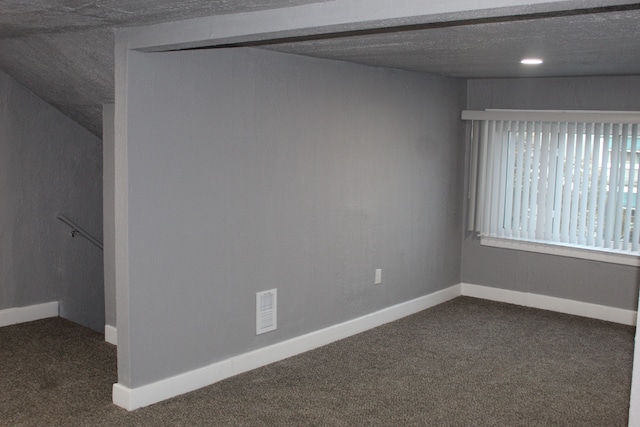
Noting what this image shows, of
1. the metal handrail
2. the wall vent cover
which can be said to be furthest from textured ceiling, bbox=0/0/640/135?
the wall vent cover

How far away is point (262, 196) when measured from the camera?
14.5 feet

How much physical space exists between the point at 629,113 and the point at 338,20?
3.66 metres

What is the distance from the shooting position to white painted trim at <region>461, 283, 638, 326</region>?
5.74m

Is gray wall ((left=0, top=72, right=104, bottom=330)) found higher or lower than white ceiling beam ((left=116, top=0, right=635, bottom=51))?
lower

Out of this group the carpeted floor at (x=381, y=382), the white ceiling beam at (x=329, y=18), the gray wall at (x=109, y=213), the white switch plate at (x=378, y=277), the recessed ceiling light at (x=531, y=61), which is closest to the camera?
the white ceiling beam at (x=329, y=18)

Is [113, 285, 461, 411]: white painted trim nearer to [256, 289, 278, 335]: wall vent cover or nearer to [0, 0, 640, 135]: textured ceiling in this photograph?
[256, 289, 278, 335]: wall vent cover

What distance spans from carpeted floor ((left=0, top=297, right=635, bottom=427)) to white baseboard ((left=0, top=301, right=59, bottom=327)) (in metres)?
0.10

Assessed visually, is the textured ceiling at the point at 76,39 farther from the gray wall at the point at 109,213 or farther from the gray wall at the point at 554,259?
the gray wall at the point at 554,259

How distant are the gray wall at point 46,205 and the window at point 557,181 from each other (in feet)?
10.6

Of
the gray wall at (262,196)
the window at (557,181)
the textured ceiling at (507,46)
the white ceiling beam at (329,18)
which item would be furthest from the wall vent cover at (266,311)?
the window at (557,181)

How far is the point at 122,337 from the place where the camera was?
3.85 metres

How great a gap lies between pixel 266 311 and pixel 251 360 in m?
0.31

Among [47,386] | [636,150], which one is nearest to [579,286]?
[636,150]

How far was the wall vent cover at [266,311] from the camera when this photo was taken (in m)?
4.49
